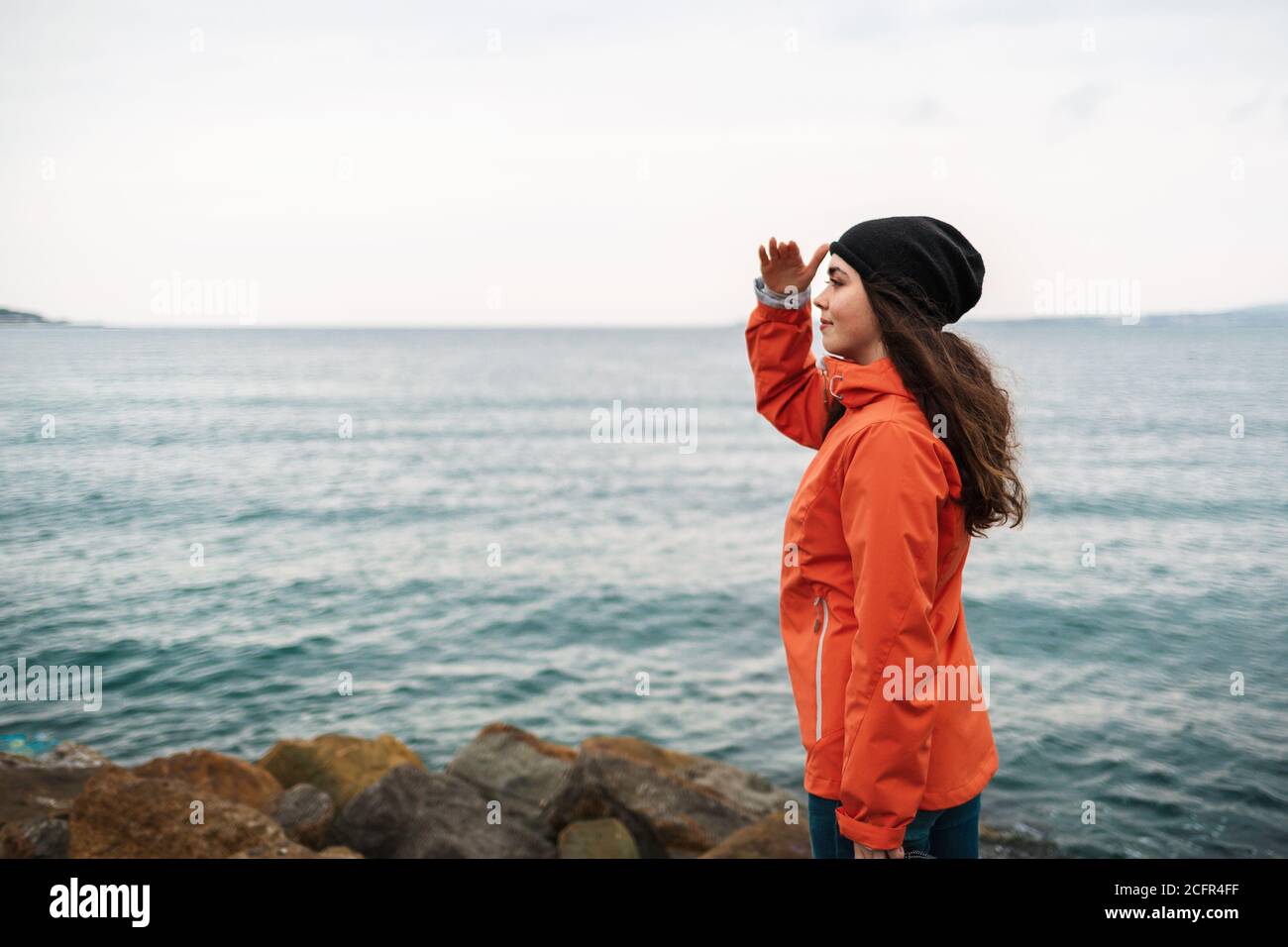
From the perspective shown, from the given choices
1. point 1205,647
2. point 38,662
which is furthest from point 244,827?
point 1205,647

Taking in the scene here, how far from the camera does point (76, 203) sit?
182ft

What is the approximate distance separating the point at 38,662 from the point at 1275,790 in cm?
1873

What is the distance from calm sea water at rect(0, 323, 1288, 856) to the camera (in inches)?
513

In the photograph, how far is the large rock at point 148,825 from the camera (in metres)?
5.84

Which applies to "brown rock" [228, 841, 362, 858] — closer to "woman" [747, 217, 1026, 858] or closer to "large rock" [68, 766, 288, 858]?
"large rock" [68, 766, 288, 858]

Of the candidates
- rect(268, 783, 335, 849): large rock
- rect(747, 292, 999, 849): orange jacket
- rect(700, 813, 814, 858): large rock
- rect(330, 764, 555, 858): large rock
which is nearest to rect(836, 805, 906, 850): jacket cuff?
rect(747, 292, 999, 849): orange jacket

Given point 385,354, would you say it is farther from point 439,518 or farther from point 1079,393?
point 439,518

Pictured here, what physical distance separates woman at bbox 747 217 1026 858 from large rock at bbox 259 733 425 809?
23.8 feet

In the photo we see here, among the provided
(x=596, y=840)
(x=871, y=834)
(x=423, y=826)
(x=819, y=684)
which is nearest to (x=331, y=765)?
(x=423, y=826)

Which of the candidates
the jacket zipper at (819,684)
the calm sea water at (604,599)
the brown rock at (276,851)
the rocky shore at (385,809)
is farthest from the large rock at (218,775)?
the jacket zipper at (819,684)

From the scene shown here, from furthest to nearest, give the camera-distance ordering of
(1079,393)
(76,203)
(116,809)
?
(1079,393), (76,203), (116,809)

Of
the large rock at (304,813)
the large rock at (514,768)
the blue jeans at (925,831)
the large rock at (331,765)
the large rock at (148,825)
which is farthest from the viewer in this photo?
the large rock at (331,765)

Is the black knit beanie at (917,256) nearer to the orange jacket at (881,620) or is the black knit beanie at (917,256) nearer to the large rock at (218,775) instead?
the orange jacket at (881,620)
